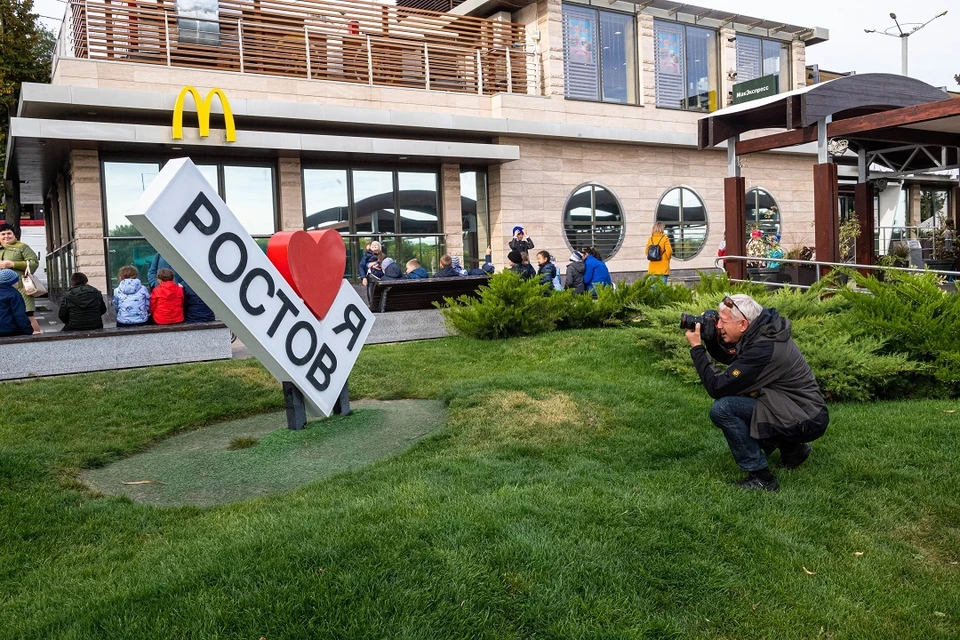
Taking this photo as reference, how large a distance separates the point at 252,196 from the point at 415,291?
23.0 feet

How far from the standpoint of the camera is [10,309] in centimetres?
1035

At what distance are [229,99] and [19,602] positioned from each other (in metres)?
14.8

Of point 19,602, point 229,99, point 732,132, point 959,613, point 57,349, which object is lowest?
point 959,613

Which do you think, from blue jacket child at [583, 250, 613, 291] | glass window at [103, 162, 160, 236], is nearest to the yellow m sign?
glass window at [103, 162, 160, 236]

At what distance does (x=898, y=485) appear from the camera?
578cm

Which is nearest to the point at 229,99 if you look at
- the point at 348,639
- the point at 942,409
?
the point at 942,409

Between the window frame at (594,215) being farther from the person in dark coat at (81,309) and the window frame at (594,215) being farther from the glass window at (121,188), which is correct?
the person in dark coat at (81,309)

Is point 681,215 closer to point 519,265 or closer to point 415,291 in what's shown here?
point 519,265

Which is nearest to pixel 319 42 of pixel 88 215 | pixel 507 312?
pixel 88 215

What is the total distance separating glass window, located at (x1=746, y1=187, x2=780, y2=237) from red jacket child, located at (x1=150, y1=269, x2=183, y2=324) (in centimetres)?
1976

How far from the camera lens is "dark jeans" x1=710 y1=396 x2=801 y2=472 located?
219 inches

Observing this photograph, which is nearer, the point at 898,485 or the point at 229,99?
the point at 898,485

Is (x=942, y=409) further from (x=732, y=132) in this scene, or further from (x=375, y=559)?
(x=732, y=132)

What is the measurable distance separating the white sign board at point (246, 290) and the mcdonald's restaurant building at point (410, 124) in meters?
10.3
